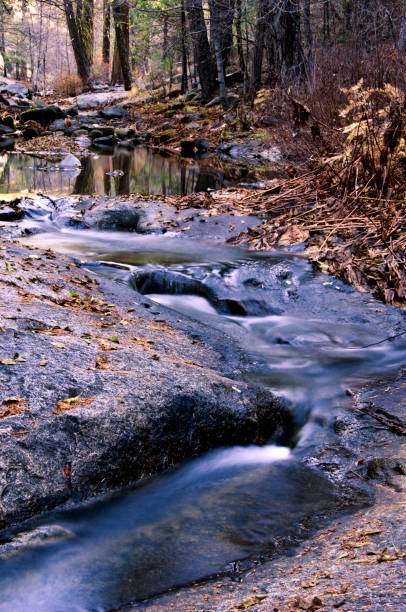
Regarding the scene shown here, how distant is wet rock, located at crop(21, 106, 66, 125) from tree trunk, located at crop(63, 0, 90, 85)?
369 inches

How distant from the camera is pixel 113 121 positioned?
91.4ft

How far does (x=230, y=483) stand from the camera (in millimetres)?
3078

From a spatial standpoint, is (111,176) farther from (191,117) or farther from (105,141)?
(191,117)

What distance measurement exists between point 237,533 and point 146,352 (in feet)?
5.04

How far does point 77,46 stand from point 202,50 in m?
14.2

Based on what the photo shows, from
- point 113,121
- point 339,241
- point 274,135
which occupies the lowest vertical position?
point 339,241

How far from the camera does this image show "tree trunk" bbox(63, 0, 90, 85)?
1289 inches

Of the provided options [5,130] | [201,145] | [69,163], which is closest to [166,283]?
[69,163]

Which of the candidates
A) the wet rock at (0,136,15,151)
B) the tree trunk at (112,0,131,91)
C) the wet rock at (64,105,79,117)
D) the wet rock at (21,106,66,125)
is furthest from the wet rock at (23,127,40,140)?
the tree trunk at (112,0,131,91)

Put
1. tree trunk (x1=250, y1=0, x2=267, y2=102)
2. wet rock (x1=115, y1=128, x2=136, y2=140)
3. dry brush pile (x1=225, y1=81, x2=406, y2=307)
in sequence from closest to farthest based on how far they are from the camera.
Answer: dry brush pile (x1=225, y1=81, x2=406, y2=307), tree trunk (x1=250, y1=0, x2=267, y2=102), wet rock (x1=115, y1=128, x2=136, y2=140)

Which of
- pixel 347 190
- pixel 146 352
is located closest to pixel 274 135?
pixel 347 190

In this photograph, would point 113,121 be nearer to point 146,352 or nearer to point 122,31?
point 122,31

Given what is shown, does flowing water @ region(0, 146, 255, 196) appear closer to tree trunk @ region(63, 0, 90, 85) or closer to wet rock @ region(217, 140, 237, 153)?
wet rock @ region(217, 140, 237, 153)

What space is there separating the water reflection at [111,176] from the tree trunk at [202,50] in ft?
27.5
